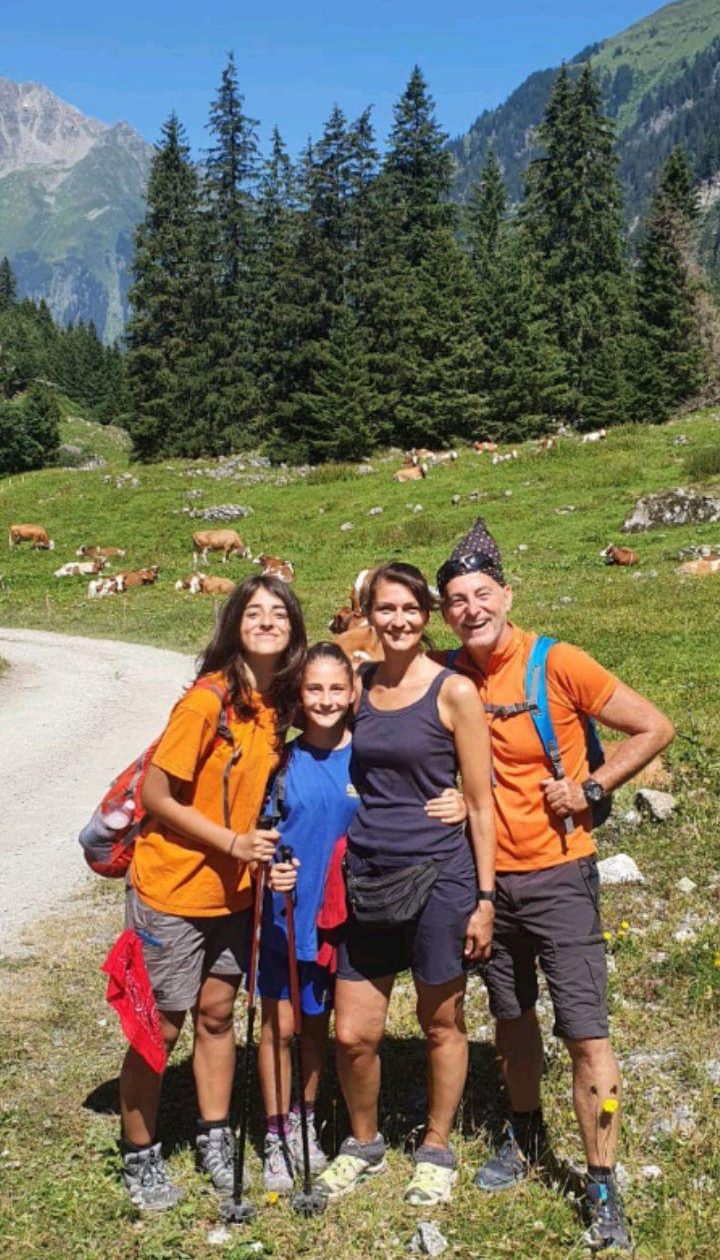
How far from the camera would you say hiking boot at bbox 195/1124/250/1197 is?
3.97 metres

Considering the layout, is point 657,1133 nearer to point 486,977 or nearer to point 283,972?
point 486,977

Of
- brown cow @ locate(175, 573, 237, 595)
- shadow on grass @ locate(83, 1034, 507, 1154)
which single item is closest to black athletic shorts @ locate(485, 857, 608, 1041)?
shadow on grass @ locate(83, 1034, 507, 1154)

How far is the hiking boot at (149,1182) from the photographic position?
3857 mm

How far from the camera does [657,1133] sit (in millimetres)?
4172

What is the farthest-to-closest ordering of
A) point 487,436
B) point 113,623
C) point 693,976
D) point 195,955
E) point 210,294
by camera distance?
point 210,294
point 487,436
point 113,623
point 693,976
point 195,955

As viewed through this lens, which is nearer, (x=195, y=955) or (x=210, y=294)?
(x=195, y=955)

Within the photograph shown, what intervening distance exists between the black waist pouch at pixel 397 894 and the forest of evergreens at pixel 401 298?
3961cm

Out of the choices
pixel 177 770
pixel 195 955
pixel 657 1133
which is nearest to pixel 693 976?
pixel 657 1133

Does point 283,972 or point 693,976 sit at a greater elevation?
point 283,972

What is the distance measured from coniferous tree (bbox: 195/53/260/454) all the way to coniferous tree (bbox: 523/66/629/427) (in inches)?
634

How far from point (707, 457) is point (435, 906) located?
2621cm

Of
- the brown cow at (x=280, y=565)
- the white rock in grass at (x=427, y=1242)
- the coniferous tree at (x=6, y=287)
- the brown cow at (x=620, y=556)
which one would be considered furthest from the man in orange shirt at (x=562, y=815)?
the coniferous tree at (x=6, y=287)

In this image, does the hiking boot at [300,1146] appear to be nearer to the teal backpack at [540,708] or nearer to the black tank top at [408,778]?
the black tank top at [408,778]

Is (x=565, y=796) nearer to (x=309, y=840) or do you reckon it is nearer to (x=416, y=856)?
(x=416, y=856)
